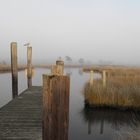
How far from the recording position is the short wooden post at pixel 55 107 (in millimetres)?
2355

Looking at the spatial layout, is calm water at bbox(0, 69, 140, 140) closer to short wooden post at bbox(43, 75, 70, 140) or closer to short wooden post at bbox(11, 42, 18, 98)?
short wooden post at bbox(11, 42, 18, 98)

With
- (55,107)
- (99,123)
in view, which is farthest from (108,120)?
(55,107)

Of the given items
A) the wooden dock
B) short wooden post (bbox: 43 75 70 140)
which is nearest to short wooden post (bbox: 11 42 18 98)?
the wooden dock

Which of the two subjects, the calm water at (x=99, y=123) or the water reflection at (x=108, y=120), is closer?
the calm water at (x=99, y=123)

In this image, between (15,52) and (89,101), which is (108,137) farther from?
(15,52)

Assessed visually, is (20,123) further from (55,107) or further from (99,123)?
(99,123)

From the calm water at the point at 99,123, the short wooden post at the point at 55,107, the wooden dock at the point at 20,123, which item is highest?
the short wooden post at the point at 55,107

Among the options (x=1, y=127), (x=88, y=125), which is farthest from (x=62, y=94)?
(x=88, y=125)

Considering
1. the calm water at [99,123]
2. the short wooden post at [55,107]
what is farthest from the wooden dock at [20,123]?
the calm water at [99,123]

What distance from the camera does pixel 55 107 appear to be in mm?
2385

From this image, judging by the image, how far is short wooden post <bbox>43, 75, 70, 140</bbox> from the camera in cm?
236

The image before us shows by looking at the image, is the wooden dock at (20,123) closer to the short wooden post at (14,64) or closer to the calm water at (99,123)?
the calm water at (99,123)

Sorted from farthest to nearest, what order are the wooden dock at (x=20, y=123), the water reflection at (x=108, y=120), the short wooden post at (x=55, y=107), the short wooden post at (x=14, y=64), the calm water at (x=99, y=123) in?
the short wooden post at (x=14, y=64) → the water reflection at (x=108, y=120) → the calm water at (x=99, y=123) → the wooden dock at (x=20, y=123) → the short wooden post at (x=55, y=107)

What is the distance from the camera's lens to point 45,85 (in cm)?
236
